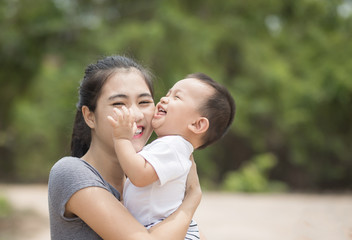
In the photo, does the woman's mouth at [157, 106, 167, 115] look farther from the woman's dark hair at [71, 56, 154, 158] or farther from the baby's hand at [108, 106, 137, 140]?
the baby's hand at [108, 106, 137, 140]

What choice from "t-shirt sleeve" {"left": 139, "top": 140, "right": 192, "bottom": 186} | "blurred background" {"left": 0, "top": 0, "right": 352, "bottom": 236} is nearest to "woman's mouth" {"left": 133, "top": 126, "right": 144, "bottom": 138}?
"t-shirt sleeve" {"left": 139, "top": 140, "right": 192, "bottom": 186}

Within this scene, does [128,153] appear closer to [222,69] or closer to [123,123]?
[123,123]

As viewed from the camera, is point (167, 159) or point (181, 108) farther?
point (181, 108)

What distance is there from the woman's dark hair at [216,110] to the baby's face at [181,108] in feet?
0.09

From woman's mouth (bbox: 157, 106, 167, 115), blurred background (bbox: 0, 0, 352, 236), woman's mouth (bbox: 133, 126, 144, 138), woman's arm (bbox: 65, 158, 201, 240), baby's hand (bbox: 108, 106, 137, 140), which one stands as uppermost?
blurred background (bbox: 0, 0, 352, 236)

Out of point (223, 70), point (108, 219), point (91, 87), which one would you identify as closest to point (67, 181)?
point (108, 219)

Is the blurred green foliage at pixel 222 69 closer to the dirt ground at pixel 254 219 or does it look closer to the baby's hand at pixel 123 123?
the dirt ground at pixel 254 219

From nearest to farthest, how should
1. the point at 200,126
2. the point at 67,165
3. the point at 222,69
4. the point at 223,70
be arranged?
1. the point at 67,165
2. the point at 200,126
3. the point at 222,69
4. the point at 223,70

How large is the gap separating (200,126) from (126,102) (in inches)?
16.9

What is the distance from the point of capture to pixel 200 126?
2193 millimetres

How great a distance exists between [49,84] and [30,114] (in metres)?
1.17

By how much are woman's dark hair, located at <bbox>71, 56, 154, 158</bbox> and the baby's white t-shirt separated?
1.21 feet

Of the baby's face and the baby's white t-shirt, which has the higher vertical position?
the baby's face

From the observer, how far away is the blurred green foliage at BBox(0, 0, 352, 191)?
10078 millimetres
